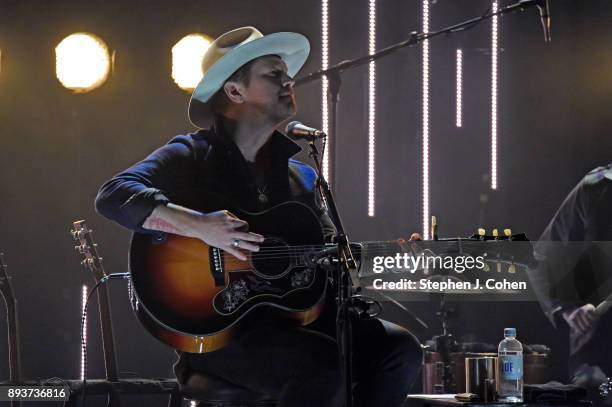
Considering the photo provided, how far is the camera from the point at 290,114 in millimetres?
4004

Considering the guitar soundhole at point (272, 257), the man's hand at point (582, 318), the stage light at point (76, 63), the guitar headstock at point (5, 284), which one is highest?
the stage light at point (76, 63)

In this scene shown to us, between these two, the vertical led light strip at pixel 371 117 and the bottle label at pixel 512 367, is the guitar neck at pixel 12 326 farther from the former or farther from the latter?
the bottle label at pixel 512 367

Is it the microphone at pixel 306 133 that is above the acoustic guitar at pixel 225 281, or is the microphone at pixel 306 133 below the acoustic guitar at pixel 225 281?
above

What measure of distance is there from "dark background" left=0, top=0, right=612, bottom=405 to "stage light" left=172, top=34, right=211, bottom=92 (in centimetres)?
4

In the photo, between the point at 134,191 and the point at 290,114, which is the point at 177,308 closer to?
the point at 134,191

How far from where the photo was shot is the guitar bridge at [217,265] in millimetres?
3341

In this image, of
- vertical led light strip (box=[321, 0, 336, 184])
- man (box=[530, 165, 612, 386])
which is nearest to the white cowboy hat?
vertical led light strip (box=[321, 0, 336, 184])

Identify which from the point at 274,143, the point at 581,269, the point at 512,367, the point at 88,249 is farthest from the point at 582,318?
the point at 88,249

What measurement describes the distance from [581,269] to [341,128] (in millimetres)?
1363

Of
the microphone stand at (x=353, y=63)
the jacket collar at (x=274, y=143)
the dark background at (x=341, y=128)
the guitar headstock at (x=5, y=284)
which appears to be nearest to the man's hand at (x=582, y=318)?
the dark background at (x=341, y=128)

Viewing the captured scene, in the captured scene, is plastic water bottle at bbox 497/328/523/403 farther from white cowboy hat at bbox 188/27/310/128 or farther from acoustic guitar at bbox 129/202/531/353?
white cowboy hat at bbox 188/27/310/128

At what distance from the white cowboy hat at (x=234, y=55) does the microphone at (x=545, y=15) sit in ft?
3.93

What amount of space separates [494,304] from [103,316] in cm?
184

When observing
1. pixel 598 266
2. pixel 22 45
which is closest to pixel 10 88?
pixel 22 45
